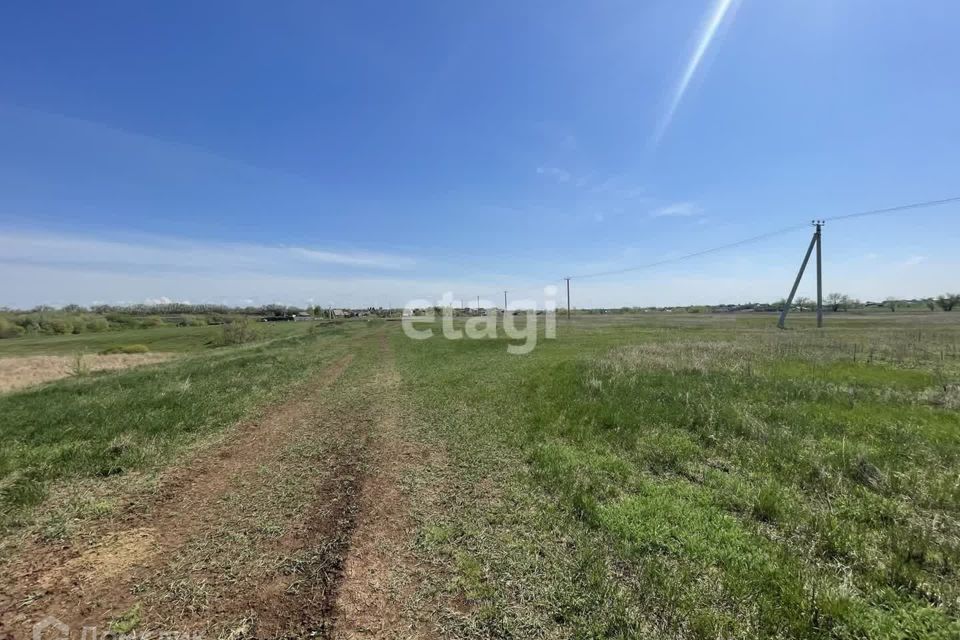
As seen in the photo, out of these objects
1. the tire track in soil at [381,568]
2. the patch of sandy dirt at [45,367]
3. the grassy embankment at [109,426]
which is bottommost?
the patch of sandy dirt at [45,367]

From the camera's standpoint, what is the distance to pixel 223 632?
311 cm

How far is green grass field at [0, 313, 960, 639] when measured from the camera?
3328 millimetres

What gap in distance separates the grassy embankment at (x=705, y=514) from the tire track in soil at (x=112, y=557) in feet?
10.5

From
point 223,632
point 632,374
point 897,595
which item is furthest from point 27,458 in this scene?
point 632,374

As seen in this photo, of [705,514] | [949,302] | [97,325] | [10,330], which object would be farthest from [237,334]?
[949,302]

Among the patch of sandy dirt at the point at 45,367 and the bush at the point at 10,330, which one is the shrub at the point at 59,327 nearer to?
the bush at the point at 10,330

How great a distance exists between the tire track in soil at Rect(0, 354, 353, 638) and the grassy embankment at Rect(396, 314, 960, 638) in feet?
10.5

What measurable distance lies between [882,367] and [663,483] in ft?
50.6

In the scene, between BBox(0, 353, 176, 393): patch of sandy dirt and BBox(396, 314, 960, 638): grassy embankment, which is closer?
BBox(396, 314, 960, 638): grassy embankment

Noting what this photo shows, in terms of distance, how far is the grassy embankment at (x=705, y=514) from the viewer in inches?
129

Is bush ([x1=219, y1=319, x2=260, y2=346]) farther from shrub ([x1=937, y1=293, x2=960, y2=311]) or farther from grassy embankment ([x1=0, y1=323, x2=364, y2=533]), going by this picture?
shrub ([x1=937, y1=293, x2=960, y2=311])

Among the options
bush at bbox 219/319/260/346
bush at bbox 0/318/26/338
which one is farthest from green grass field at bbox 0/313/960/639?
bush at bbox 0/318/26/338

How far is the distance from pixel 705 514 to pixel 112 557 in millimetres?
7703

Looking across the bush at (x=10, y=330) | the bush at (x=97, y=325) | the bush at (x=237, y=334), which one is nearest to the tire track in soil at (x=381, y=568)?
the bush at (x=237, y=334)
